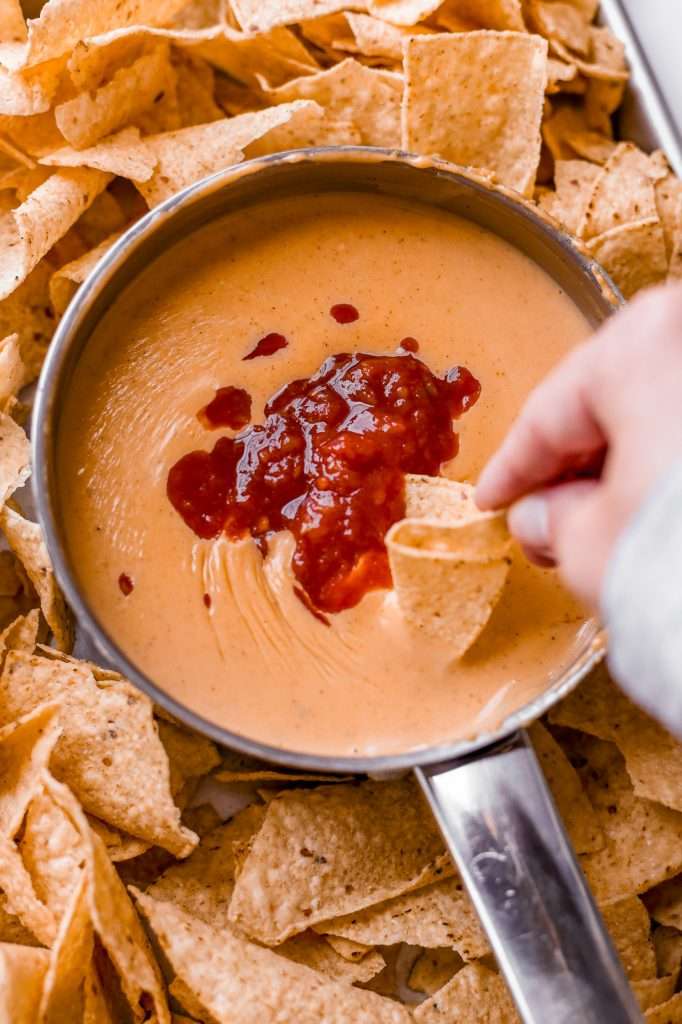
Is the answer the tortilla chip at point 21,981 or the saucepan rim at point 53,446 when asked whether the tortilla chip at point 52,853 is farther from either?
the saucepan rim at point 53,446

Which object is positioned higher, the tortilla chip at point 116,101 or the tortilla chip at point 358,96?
the tortilla chip at point 116,101

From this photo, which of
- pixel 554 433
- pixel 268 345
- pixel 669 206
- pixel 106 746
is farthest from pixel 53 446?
pixel 669 206

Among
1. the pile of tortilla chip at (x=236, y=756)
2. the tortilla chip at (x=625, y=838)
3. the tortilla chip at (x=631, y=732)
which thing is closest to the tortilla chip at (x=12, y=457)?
the pile of tortilla chip at (x=236, y=756)

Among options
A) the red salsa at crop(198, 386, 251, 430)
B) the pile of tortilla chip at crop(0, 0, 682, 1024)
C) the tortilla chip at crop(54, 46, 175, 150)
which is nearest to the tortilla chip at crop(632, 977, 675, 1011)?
Answer: the pile of tortilla chip at crop(0, 0, 682, 1024)

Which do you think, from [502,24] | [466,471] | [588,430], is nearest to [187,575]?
[466,471]

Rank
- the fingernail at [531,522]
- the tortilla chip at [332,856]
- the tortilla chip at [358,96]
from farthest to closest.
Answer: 1. the tortilla chip at [358,96]
2. the tortilla chip at [332,856]
3. the fingernail at [531,522]

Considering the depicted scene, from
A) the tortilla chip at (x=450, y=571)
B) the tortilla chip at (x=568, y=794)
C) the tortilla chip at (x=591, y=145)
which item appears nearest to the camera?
the tortilla chip at (x=450, y=571)

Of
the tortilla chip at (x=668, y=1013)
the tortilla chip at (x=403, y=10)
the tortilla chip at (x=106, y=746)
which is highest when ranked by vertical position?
the tortilla chip at (x=403, y=10)

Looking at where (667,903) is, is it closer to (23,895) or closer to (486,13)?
(23,895)
